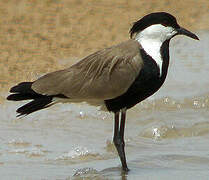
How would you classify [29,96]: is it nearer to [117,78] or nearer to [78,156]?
[117,78]

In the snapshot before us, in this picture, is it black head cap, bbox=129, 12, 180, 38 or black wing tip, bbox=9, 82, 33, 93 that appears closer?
black wing tip, bbox=9, 82, 33, 93

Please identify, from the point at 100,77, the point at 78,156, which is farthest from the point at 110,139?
the point at 100,77

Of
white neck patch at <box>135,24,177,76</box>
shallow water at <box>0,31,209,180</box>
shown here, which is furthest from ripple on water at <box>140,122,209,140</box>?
white neck patch at <box>135,24,177,76</box>

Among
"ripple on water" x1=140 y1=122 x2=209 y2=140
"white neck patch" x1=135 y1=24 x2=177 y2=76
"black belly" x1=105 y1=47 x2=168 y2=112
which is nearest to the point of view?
"black belly" x1=105 y1=47 x2=168 y2=112

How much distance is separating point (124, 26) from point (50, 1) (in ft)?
5.12

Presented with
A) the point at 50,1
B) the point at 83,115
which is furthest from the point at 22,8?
the point at 83,115

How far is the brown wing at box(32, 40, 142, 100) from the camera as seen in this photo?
6.79 m

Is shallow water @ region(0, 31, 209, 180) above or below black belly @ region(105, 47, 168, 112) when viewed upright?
below

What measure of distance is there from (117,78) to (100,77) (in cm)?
17

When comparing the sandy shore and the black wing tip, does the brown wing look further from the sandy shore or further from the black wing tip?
the sandy shore

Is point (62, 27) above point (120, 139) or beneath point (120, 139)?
beneath

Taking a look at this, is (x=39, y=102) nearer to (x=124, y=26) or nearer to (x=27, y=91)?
(x=27, y=91)

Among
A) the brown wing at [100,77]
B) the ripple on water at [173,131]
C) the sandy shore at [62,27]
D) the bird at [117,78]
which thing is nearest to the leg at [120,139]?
the bird at [117,78]

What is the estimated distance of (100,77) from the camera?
273 inches
